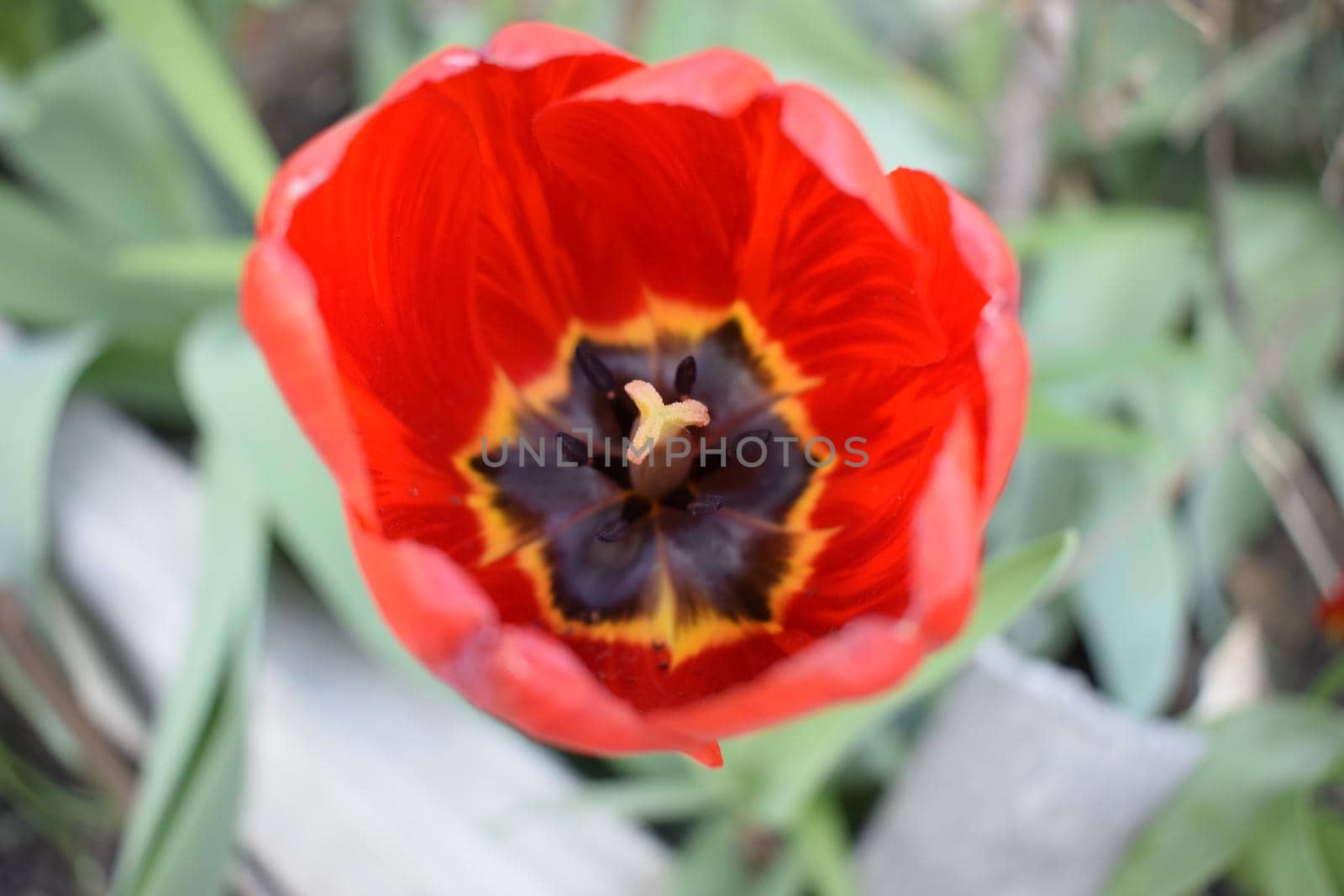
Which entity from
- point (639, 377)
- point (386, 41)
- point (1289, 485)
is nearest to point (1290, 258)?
point (1289, 485)

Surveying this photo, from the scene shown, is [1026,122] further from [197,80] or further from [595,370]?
[197,80]

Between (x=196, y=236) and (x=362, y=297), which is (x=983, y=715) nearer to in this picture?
(x=362, y=297)

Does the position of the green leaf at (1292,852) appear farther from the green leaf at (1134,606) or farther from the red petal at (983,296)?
the red petal at (983,296)

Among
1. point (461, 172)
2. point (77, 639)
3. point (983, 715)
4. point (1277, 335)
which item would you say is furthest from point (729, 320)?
point (77, 639)

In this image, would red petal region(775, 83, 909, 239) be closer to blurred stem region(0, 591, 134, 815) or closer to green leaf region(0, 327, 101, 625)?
green leaf region(0, 327, 101, 625)

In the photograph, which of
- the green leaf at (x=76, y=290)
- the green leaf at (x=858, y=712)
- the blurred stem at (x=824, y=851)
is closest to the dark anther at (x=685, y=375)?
the green leaf at (x=858, y=712)

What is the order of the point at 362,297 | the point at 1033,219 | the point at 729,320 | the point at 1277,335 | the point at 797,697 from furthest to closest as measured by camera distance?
the point at 1033,219, the point at 1277,335, the point at 729,320, the point at 362,297, the point at 797,697
